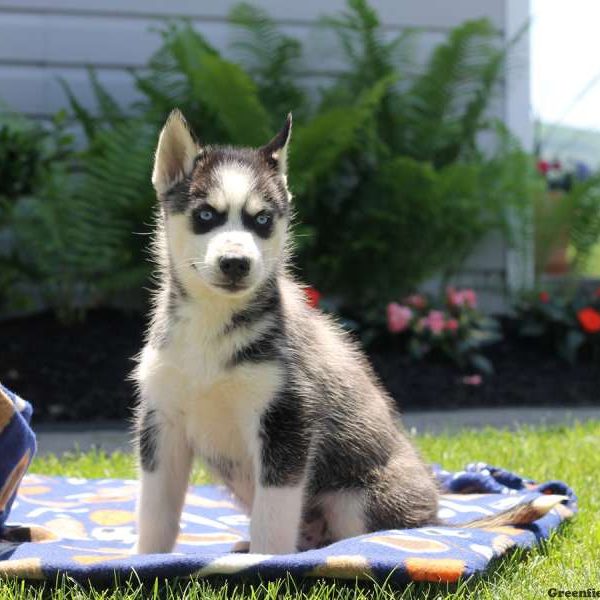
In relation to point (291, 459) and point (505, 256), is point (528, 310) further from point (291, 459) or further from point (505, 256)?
point (291, 459)

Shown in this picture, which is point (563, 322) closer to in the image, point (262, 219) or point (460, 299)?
point (460, 299)

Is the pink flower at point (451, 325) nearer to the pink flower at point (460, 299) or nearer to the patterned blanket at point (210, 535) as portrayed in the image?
the pink flower at point (460, 299)

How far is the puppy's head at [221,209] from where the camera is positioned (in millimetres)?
3223

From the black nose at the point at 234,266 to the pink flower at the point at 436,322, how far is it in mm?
4962

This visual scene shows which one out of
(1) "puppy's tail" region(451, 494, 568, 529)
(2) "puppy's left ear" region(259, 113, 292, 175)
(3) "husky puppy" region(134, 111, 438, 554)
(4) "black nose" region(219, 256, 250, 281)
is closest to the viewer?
(4) "black nose" region(219, 256, 250, 281)

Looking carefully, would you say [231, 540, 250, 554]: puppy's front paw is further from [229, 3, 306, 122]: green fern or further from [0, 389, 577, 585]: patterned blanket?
[229, 3, 306, 122]: green fern

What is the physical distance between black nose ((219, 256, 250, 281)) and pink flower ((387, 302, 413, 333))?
4.88 meters

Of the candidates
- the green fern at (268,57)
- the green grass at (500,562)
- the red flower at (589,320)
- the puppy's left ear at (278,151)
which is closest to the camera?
the green grass at (500,562)

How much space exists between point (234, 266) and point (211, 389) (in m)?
0.46

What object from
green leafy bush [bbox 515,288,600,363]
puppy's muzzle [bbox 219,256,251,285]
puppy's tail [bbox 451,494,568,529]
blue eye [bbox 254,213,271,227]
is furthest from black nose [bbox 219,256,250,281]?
green leafy bush [bbox 515,288,600,363]

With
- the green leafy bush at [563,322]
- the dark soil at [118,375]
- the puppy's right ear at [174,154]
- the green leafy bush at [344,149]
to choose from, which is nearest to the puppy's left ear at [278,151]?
the puppy's right ear at [174,154]

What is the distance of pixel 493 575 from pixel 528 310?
581cm

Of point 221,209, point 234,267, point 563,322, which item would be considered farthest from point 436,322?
point 234,267

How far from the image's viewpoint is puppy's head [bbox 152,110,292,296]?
3.22m
